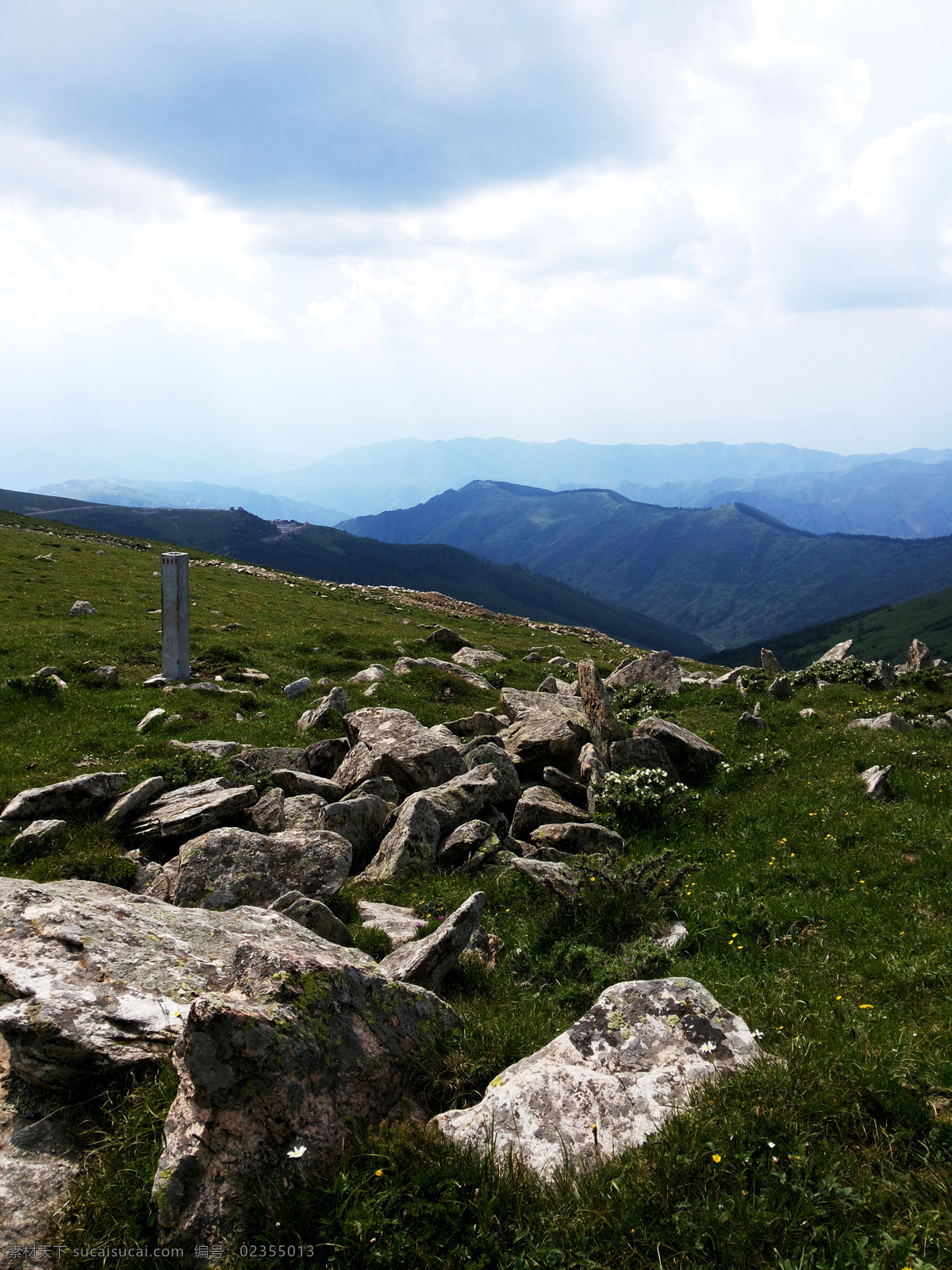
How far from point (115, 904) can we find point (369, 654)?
24.8 metres

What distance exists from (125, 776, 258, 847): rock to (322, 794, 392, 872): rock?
1682mm

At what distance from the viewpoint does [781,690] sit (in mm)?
23906

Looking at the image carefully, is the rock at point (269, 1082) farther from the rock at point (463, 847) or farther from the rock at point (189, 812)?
the rock at point (189, 812)

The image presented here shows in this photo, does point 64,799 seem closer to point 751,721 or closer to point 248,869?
point 248,869

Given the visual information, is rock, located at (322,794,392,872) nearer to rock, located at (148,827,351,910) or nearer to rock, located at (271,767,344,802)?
rock, located at (271,767,344,802)

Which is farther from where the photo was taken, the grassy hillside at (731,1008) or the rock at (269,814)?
the rock at (269,814)

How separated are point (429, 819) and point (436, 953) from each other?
4.88 meters

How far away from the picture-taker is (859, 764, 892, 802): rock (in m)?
14.0

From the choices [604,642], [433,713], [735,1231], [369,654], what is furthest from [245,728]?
[604,642]

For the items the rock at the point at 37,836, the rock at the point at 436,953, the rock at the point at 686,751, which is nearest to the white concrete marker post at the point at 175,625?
the rock at the point at 37,836

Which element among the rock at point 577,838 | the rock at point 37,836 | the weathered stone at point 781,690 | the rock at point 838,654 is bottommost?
the rock at point 577,838

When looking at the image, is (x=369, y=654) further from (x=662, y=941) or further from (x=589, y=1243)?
(x=589, y=1243)

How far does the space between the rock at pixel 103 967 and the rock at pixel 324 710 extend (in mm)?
12002

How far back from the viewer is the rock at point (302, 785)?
14727mm
